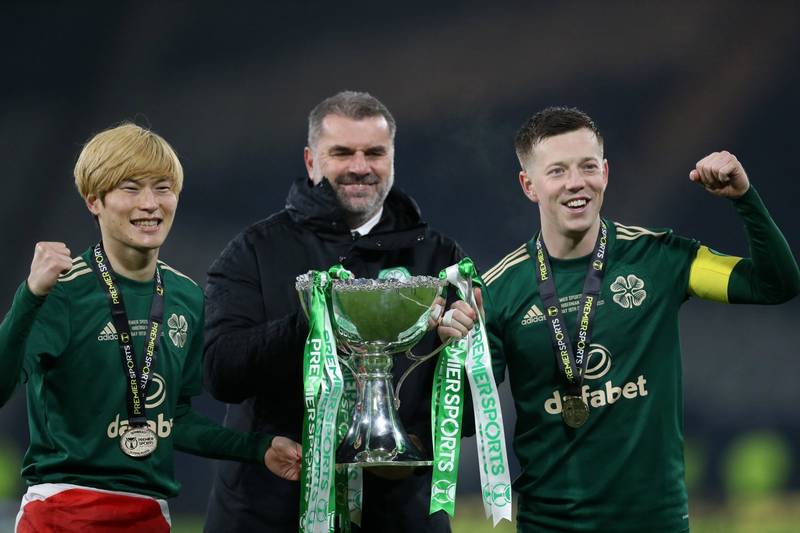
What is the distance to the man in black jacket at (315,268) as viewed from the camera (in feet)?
7.05

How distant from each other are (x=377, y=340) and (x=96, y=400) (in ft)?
1.77

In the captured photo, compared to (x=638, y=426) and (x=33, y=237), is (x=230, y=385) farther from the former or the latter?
(x=33, y=237)

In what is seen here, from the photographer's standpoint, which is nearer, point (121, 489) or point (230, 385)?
point (121, 489)

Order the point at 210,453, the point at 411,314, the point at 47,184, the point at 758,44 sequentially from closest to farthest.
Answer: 1. the point at 411,314
2. the point at 210,453
3. the point at 758,44
4. the point at 47,184

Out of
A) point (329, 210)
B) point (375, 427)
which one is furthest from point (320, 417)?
point (329, 210)

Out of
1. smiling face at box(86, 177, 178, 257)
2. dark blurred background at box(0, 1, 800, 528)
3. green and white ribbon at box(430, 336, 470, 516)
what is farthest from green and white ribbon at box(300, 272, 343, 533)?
dark blurred background at box(0, 1, 800, 528)

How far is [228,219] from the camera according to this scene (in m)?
4.08

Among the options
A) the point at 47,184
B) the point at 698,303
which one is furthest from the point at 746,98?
the point at 47,184

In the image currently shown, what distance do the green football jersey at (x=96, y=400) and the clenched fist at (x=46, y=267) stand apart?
0.13 feet

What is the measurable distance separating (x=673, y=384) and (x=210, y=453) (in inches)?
36.2

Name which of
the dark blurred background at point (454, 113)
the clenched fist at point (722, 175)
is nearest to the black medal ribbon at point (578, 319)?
the clenched fist at point (722, 175)

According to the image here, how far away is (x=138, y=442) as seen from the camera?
6.33 ft

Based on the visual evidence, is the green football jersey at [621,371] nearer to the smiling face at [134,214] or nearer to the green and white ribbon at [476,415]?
the green and white ribbon at [476,415]

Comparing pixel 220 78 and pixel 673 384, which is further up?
pixel 220 78
